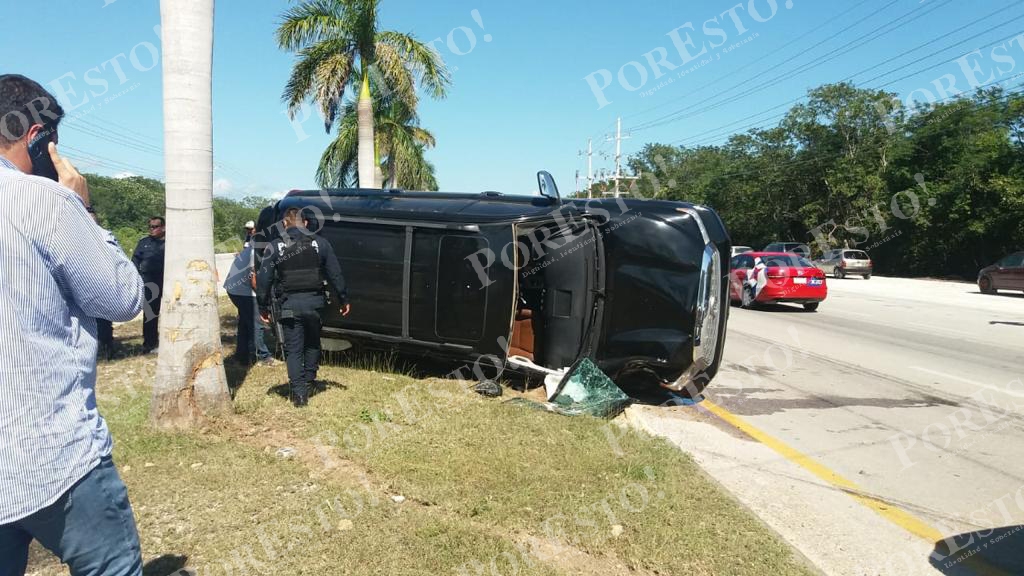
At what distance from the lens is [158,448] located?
4.59 m

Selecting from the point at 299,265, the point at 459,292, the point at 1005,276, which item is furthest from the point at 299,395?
the point at 1005,276

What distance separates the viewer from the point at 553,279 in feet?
21.4

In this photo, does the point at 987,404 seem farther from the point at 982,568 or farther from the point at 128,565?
the point at 128,565

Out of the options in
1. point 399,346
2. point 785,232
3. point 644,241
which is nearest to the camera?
point 644,241

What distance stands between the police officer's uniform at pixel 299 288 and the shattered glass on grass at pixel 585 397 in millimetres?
1931

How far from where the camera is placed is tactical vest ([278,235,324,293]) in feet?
18.5

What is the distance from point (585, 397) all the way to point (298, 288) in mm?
2831

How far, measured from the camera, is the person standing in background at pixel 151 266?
7801mm

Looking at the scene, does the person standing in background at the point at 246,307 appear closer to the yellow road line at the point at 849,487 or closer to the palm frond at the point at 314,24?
the yellow road line at the point at 849,487

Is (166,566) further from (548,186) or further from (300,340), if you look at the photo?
(548,186)

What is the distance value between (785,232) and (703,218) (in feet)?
151

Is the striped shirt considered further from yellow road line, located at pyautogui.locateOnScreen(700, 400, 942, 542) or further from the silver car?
the silver car

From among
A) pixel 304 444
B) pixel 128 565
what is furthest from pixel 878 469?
pixel 128 565

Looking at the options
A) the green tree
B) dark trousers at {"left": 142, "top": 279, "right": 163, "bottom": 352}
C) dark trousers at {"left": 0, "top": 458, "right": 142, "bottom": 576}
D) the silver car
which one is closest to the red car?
dark trousers at {"left": 142, "top": 279, "right": 163, "bottom": 352}
